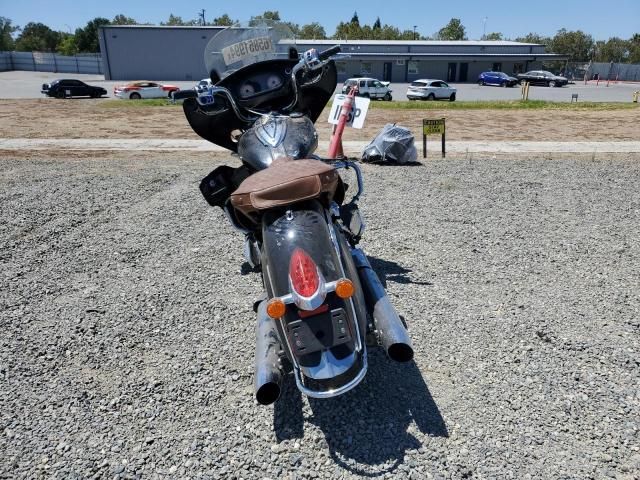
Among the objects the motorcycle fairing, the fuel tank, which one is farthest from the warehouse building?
the fuel tank

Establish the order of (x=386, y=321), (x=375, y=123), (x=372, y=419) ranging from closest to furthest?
(x=386, y=321) → (x=372, y=419) → (x=375, y=123)

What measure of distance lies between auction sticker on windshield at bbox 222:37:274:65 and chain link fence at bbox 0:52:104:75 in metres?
62.5

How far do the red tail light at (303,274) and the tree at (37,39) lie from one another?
10324 cm

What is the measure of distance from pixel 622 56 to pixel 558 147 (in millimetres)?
82343

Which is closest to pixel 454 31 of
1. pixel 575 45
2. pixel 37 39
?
pixel 575 45

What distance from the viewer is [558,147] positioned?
41.8 feet

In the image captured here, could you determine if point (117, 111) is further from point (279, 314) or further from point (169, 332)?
point (279, 314)

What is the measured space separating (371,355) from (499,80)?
160 ft

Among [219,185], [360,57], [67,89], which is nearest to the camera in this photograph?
[219,185]

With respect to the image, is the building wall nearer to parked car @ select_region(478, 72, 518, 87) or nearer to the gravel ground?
parked car @ select_region(478, 72, 518, 87)

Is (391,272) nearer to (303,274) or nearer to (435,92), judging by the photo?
(303,274)

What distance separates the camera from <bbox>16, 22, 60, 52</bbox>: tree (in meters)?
87.2

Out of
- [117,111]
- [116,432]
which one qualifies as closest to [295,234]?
[116,432]

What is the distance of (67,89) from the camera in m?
30.3
